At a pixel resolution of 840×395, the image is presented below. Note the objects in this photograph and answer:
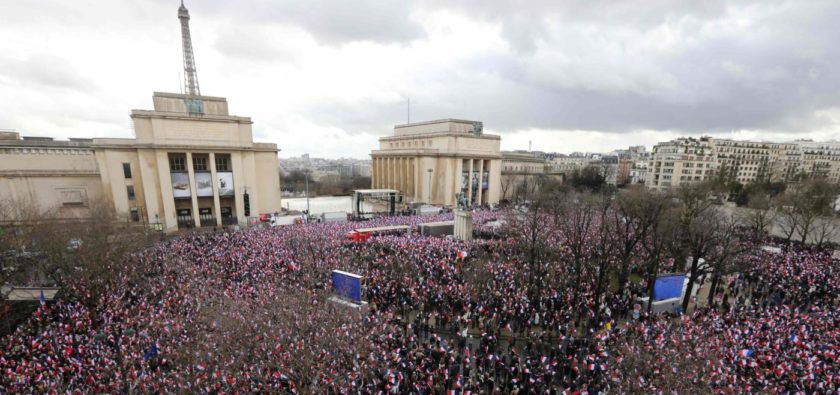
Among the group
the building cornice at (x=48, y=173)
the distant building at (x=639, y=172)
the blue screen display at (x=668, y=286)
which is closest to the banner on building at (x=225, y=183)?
the building cornice at (x=48, y=173)

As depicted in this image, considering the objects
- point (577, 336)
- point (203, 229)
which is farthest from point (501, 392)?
point (203, 229)

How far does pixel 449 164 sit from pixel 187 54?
169ft

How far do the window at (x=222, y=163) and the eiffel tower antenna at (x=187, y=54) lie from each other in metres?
32.5

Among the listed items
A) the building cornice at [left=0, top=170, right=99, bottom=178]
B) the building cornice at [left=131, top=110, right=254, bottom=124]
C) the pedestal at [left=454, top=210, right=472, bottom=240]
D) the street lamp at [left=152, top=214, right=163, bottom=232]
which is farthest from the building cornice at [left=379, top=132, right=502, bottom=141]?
the building cornice at [left=0, top=170, right=99, bottom=178]

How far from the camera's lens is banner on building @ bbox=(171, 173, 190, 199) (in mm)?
32219

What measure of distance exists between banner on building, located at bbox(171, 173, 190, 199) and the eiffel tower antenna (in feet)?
111

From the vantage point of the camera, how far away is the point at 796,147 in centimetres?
8444

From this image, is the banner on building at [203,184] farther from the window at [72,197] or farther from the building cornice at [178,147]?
the window at [72,197]

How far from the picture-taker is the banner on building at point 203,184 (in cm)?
3316

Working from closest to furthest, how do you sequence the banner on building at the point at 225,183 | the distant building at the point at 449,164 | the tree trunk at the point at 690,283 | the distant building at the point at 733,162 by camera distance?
the tree trunk at the point at 690,283, the banner on building at the point at 225,183, the distant building at the point at 449,164, the distant building at the point at 733,162

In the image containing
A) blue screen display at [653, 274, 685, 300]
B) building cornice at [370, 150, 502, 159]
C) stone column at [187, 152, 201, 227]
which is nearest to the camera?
blue screen display at [653, 274, 685, 300]

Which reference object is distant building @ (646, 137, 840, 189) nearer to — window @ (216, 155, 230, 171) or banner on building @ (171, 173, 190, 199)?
window @ (216, 155, 230, 171)

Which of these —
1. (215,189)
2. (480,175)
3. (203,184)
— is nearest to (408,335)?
(215,189)

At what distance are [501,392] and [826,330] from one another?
12.1m
